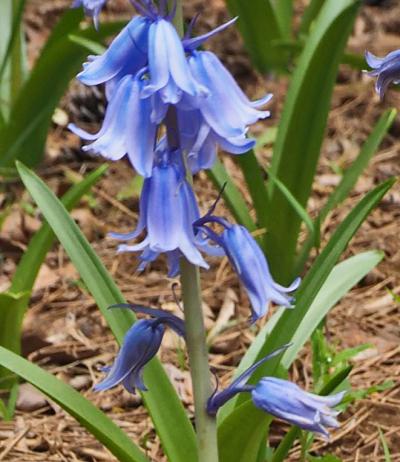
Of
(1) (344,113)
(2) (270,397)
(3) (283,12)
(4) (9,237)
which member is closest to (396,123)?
(1) (344,113)

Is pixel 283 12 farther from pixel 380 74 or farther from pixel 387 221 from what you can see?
pixel 380 74

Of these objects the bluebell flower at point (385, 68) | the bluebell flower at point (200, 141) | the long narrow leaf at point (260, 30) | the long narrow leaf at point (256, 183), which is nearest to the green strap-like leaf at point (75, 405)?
the bluebell flower at point (200, 141)

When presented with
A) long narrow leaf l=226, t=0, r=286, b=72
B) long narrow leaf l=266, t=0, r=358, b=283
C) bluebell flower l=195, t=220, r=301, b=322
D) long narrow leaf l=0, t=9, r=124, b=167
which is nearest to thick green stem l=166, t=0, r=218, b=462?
bluebell flower l=195, t=220, r=301, b=322

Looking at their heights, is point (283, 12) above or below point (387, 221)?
above

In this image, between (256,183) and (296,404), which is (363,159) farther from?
(296,404)

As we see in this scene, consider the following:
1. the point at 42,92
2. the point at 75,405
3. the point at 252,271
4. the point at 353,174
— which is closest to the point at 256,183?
the point at 353,174
